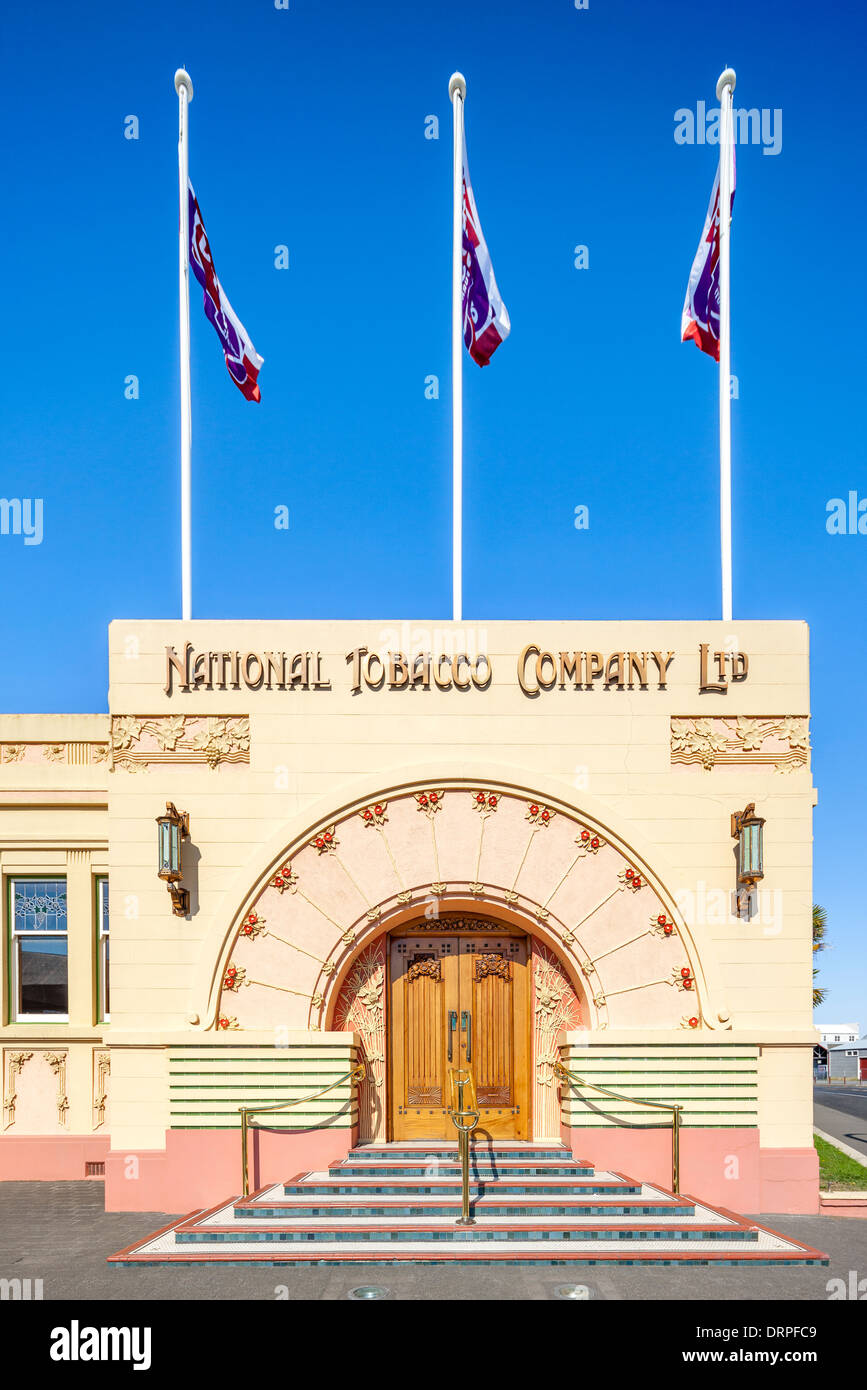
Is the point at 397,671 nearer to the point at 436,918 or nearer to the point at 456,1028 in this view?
the point at 436,918

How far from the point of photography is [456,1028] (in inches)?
522

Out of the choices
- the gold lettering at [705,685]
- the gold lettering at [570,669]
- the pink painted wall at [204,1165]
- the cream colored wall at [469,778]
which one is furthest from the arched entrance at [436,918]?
the gold lettering at [705,685]

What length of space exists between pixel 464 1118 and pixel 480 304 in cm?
952

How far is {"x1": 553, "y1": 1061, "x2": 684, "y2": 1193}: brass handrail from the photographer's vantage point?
40.1ft

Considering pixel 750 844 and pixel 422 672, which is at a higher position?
pixel 422 672

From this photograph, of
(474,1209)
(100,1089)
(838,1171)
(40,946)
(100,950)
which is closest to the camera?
(474,1209)

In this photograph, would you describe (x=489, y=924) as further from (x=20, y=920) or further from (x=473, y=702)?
(x=20, y=920)

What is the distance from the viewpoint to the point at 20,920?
15789 millimetres

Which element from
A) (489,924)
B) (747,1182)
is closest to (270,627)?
(489,924)

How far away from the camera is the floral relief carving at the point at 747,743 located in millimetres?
13039

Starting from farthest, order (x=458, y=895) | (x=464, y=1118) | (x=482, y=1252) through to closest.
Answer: (x=458, y=895) → (x=464, y=1118) → (x=482, y=1252)

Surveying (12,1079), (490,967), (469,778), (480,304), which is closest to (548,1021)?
(490,967)
